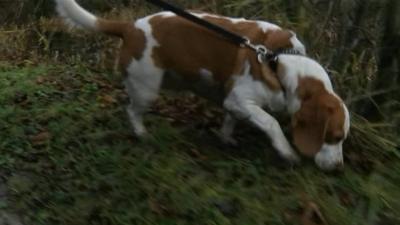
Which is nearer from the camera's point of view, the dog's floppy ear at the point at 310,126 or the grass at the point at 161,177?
the grass at the point at 161,177

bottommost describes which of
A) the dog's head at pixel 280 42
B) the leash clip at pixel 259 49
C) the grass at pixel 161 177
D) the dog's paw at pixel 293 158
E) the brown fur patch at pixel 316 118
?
the grass at pixel 161 177

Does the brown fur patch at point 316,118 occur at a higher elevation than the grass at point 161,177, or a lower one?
higher

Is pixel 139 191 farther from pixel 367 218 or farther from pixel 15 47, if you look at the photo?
pixel 15 47

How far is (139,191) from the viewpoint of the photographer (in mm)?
4445

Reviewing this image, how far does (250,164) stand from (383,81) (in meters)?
1.34

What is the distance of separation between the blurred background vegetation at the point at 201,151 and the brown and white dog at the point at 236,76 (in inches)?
9.2

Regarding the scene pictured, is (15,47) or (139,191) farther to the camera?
(15,47)

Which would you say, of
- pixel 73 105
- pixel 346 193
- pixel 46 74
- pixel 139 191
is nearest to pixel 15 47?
pixel 46 74

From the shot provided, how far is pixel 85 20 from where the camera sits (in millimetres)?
5109

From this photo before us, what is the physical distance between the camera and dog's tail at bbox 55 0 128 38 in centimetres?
504

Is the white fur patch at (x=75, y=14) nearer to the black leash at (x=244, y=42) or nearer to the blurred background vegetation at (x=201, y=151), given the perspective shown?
the black leash at (x=244, y=42)

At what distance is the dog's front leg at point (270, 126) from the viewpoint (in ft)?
15.1

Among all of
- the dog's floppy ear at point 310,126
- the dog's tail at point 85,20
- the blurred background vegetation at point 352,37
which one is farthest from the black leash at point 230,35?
the blurred background vegetation at point 352,37

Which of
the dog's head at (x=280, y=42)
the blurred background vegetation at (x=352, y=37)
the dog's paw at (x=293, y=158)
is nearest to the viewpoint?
the dog's paw at (x=293, y=158)
